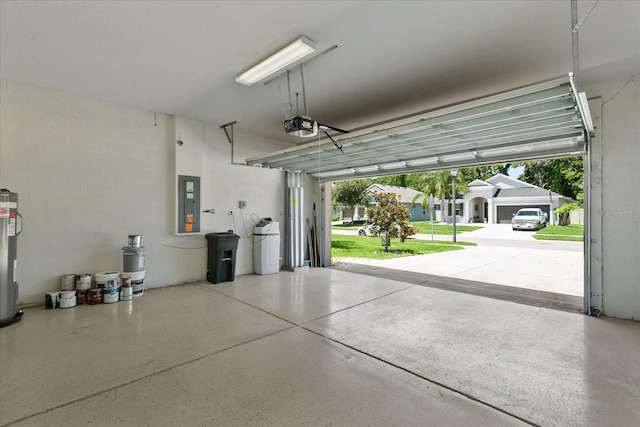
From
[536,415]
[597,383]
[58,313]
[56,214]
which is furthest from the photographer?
[56,214]

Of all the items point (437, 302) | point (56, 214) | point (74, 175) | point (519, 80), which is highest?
point (519, 80)

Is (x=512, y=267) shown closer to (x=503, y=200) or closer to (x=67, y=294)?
(x=67, y=294)

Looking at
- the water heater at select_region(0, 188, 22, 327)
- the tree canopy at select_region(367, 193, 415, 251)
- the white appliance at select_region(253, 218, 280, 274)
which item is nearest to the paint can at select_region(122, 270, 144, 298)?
the water heater at select_region(0, 188, 22, 327)

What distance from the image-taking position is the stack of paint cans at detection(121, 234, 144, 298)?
15.1 feet

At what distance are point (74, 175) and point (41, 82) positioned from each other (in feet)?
4.29

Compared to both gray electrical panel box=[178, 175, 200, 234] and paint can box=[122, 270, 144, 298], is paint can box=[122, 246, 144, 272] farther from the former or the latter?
gray electrical panel box=[178, 175, 200, 234]

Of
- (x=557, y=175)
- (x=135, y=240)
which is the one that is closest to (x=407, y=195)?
(x=557, y=175)

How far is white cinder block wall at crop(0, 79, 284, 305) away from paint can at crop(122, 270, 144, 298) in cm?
48

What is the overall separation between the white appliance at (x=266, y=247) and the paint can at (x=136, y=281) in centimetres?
233

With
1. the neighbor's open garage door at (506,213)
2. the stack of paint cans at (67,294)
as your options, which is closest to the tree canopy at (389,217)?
the stack of paint cans at (67,294)

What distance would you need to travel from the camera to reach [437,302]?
4.46 meters

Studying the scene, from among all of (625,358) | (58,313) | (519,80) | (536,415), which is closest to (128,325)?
(58,313)

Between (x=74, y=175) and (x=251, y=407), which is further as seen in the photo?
(x=74, y=175)

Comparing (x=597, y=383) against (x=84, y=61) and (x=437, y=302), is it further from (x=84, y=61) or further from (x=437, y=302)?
(x=84, y=61)
